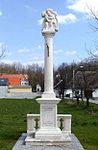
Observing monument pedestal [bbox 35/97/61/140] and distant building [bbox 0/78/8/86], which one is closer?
monument pedestal [bbox 35/97/61/140]

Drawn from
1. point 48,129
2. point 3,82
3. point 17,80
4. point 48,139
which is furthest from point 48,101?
point 17,80

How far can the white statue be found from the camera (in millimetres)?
15453

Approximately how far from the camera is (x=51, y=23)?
1550 cm

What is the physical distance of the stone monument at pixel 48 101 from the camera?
14406mm

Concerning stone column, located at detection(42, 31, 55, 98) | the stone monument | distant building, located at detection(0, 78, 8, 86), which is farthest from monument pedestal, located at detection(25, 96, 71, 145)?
distant building, located at detection(0, 78, 8, 86)

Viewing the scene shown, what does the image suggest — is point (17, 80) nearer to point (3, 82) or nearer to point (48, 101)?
point (3, 82)

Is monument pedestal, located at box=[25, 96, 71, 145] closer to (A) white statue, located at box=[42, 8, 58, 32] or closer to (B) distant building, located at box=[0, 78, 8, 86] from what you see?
(A) white statue, located at box=[42, 8, 58, 32]

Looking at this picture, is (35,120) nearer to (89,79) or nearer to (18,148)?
(18,148)

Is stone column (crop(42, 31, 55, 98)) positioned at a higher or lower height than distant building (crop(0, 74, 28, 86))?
lower

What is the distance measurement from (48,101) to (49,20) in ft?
Result: 10.6

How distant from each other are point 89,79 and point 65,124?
1441 inches

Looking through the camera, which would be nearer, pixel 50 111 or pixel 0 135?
pixel 50 111

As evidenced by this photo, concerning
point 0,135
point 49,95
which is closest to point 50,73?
point 49,95

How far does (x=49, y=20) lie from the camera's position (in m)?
15.5
